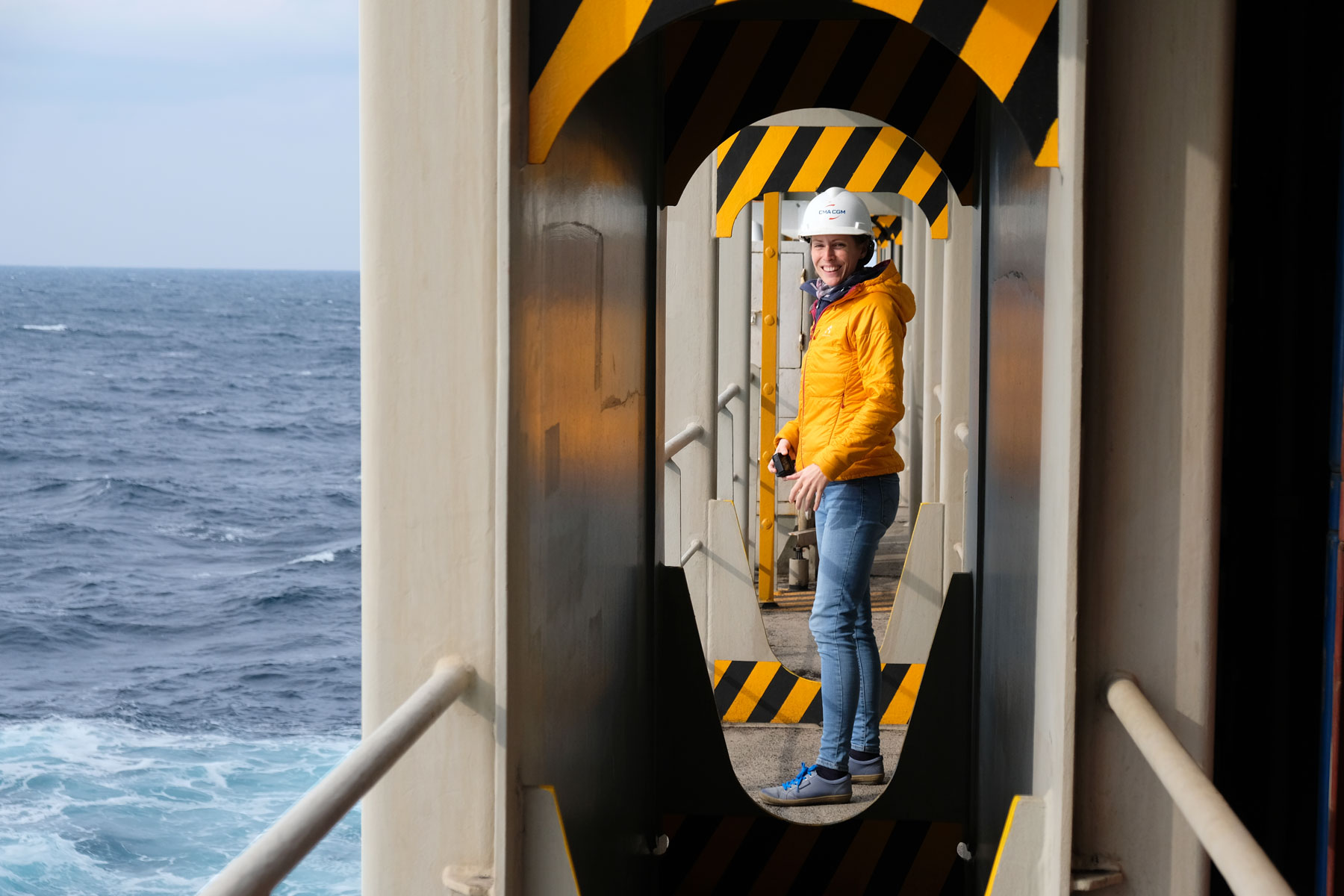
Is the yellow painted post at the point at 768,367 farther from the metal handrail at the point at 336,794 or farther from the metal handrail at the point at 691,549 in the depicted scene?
the metal handrail at the point at 336,794

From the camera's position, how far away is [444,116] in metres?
1.77

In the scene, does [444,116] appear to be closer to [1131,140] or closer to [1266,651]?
[1131,140]

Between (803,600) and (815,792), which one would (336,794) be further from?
(803,600)

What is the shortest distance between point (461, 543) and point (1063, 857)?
877 millimetres

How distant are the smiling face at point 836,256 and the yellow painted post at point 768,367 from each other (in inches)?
115

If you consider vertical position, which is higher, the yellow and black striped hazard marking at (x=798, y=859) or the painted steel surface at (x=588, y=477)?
the painted steel surface at (x=588, y=477)

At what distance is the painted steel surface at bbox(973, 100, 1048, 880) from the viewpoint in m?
2.11

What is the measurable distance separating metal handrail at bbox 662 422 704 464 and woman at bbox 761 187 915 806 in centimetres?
54

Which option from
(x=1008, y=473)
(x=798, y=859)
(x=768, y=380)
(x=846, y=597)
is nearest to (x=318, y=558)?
(x=768, y=380)

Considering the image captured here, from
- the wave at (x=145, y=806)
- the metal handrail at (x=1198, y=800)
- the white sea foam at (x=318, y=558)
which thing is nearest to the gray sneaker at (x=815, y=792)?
the metal handrail at (x=1198, y=800)

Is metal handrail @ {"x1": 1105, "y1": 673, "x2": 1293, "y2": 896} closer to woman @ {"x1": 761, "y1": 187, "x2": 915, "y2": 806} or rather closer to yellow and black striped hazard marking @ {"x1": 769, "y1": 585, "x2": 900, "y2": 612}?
woman @ {"x1": 761, "y1": 187, "x2": 915, "y2": 806}

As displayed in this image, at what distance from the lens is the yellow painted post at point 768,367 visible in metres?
6.85

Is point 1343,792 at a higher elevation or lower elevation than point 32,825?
higher

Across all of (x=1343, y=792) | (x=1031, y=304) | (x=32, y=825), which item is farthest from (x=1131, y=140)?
(x=32, y=825)
